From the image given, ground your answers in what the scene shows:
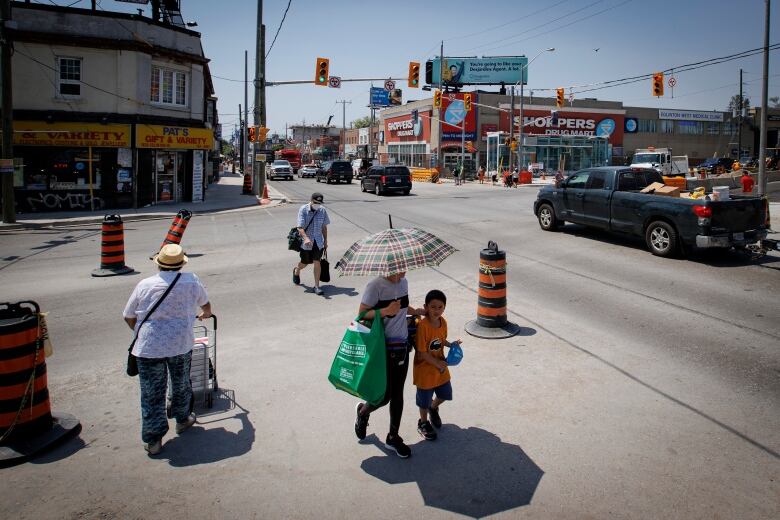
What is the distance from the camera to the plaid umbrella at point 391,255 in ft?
14.4

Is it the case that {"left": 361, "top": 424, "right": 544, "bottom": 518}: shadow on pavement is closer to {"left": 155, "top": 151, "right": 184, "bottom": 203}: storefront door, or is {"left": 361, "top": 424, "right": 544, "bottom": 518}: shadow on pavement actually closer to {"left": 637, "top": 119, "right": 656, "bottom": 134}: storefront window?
{"left": 155, "top": 151, "right": 184, "bottom": 203}: storefront door

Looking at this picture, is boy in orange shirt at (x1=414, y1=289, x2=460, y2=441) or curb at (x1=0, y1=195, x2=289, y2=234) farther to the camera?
curb at (x1=0, y1=195, x2=289, y2=234)

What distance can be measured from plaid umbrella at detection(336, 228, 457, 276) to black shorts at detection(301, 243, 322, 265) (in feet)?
16.0

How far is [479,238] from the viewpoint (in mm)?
15648

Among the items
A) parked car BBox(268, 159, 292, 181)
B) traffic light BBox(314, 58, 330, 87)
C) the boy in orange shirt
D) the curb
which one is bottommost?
the boy in orange shirt

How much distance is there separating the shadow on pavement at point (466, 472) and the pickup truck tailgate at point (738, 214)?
29.9 feet

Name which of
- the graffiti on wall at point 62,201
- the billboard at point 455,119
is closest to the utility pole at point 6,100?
the graffiti on wall at point 62,201

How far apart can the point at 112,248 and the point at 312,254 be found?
4.40 meters

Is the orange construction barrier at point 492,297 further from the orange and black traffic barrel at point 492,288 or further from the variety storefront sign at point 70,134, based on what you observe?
the variety storefront sign at point 70,134

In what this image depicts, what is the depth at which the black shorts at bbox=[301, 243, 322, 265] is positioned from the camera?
9.55 m

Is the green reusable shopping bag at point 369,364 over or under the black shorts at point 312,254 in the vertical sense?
under

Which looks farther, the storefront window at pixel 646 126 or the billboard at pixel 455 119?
the storefront window at pixel 646 126

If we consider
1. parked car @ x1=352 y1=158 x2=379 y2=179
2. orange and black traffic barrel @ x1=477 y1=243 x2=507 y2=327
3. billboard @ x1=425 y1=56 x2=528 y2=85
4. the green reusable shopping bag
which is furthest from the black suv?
the green reusable shopping bag

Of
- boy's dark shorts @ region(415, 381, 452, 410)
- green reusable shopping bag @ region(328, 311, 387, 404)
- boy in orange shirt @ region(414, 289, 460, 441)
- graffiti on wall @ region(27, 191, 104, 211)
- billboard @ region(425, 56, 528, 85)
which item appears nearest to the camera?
green reusable shopping bag @ region(328, 311, 387, 404)
